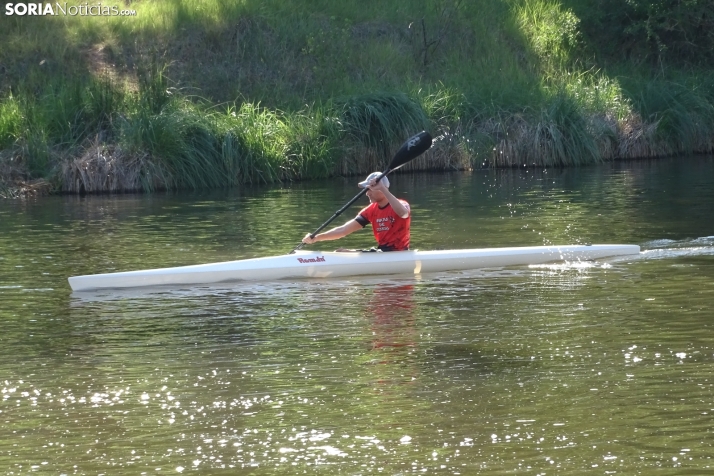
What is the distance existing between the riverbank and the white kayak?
28.4 feet

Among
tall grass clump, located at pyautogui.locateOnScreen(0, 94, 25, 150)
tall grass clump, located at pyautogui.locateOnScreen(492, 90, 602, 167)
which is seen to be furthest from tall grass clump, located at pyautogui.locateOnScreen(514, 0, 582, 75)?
tall grass clump, located at pyautogui.locateOnScreen(0, 94, 25, 150)

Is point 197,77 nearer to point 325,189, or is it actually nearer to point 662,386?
point 325,189

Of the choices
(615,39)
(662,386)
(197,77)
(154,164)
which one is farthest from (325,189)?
(662,386)

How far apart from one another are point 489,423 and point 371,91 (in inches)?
649

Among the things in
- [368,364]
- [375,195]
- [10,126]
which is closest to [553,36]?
[10,126]

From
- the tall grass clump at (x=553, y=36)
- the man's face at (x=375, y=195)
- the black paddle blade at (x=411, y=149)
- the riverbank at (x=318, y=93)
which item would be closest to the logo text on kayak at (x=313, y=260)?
the man's face at (x=375, y=195)

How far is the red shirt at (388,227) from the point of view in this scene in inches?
432

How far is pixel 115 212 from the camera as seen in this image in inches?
→ 651

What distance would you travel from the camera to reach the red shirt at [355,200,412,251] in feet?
36.0

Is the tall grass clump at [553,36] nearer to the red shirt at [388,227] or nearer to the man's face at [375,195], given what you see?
the red shirt at [388,227]

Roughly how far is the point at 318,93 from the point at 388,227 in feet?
42.6

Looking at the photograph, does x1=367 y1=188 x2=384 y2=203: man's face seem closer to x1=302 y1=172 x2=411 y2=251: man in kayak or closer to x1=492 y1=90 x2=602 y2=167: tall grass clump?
x1=302 y1=172 x2=411 y2=251: man in kayak

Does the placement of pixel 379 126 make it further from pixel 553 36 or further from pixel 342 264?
A: pixel 342 264

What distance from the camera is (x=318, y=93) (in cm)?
2362
